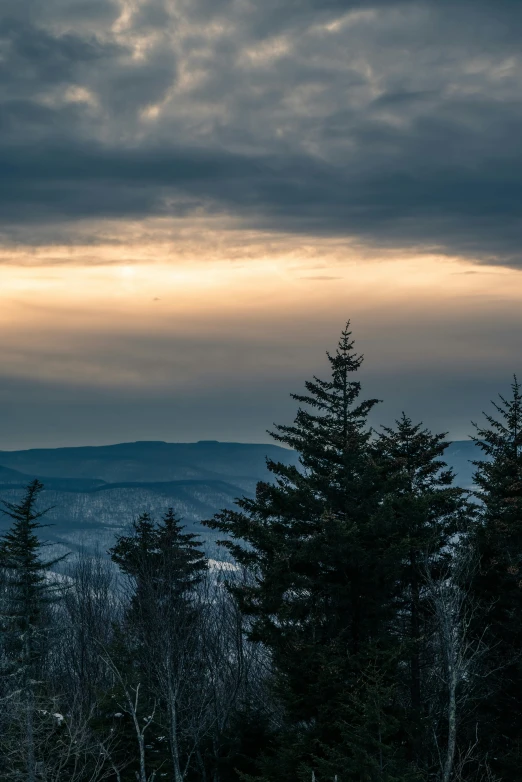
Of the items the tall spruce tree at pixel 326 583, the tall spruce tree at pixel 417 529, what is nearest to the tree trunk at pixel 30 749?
the tall spruce tree at pixel 326 583

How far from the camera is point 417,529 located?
35.5 metres

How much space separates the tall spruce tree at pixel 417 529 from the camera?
32138 millimetres

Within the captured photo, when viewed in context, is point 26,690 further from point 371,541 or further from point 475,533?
point 475,533

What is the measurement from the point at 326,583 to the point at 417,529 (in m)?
4.76

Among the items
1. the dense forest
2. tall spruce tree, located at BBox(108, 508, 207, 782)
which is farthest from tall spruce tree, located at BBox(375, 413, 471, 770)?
tall spruce tree, located at BBox(108, 508, 207, 782)

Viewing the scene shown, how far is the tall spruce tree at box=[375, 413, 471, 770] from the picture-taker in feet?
105

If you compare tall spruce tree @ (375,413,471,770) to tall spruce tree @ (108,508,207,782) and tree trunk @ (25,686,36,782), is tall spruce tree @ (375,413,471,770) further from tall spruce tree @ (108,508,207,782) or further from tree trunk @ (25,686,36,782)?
tree trunk @ (25,686,36,782)

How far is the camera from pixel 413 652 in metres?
31.8

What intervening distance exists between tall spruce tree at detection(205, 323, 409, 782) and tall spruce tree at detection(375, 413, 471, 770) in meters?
Result: 0.82

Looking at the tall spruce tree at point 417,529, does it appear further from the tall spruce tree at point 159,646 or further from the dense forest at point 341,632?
the tall spruce tree at point 159,646

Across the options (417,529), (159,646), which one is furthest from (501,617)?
(159,646)

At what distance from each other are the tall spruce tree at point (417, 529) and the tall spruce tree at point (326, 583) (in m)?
0.82

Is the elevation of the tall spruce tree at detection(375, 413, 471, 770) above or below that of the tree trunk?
above

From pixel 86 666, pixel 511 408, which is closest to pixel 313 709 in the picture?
pixel 511 408
